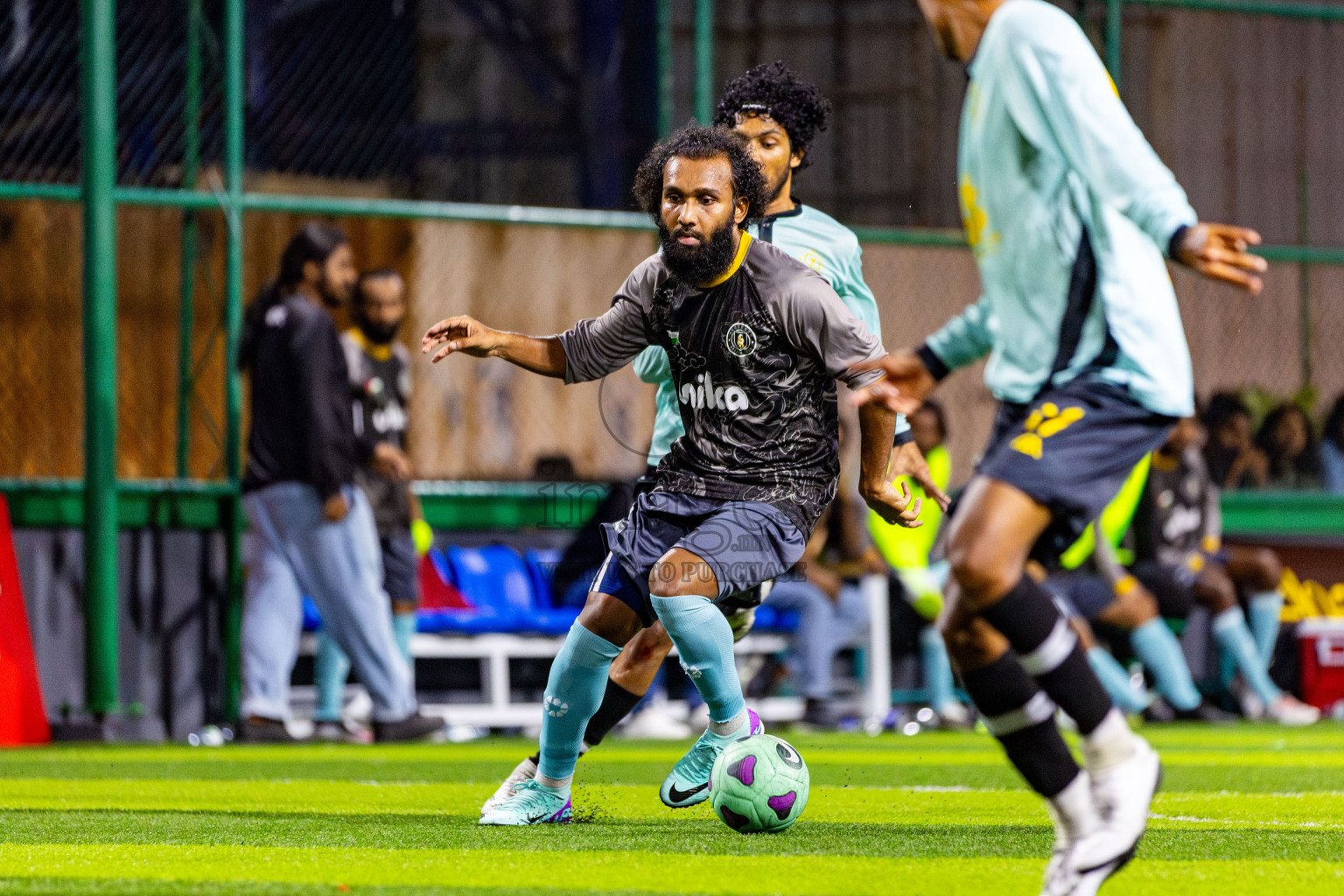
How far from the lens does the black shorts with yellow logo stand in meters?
3.91

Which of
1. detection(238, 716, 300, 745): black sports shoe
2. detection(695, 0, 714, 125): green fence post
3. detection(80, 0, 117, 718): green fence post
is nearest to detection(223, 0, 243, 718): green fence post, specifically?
detection(80, 0, 117, 718): green fence post

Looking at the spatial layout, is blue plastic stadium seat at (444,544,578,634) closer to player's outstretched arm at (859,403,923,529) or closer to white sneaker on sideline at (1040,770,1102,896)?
player's outstretched arm at (859,403,923,529)

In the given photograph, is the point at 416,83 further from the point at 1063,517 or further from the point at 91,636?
the point at 1063,517

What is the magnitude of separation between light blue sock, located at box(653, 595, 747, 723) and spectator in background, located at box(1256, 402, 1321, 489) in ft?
30.4

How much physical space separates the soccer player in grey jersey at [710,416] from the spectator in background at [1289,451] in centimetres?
901

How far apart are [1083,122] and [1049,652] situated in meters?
1.11

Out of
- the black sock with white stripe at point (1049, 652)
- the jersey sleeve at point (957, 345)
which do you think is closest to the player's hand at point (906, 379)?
the jersey sleeve at point (957, 345)

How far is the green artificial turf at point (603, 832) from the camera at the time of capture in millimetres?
4051

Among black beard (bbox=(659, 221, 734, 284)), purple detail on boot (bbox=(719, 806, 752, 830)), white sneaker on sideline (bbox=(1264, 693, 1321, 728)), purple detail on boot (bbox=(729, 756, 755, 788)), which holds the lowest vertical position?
white sneaker on sideline (bbox=(1264, 693, 1321, 728))

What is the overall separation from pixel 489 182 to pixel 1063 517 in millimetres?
10511

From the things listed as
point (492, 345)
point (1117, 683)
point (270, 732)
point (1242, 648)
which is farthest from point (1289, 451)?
point (492, 345)

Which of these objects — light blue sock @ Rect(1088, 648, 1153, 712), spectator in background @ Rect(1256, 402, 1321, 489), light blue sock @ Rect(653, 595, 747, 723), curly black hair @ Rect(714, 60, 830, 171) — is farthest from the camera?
spectator in background @ Rect(1256, 402, 1321, 489)

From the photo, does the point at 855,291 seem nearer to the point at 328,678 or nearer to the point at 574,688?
the point at 574,688

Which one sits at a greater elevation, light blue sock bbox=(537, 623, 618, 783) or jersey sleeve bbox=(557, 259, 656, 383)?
jersey sleeve bbox=(557, 259, 656, 383)
